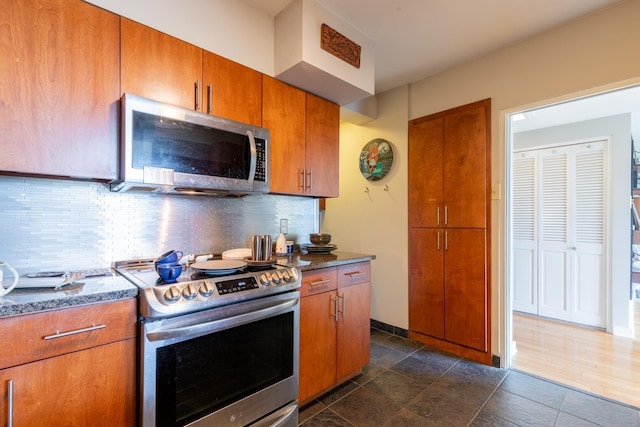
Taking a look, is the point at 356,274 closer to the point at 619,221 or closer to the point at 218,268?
the point at 218,268

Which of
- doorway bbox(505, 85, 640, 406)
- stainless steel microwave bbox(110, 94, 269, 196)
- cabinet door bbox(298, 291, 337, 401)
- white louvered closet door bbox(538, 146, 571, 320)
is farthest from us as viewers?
white louvered closet door bbox(538, 146, 571, 320)

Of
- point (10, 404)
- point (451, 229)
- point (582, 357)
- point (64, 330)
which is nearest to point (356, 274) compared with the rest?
point (451, 229)

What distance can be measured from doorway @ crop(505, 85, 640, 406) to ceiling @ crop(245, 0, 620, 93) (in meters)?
0.63

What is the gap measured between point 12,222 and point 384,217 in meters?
2.90

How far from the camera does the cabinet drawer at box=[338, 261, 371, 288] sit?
206cm

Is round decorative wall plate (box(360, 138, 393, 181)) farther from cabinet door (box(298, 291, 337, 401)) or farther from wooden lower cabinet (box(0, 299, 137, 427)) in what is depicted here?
wooden lower cabinet (box(0, 299, 137, 427))

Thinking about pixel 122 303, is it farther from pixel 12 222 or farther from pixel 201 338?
pixel 12 222

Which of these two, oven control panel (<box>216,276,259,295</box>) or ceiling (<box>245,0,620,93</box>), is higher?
ceiling (<box>245,0,620,93</box>)

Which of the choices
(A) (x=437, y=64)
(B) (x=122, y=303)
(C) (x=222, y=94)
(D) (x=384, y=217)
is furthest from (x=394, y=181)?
(B) (x=122, y=303)

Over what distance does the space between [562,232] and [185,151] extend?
423 centimetres

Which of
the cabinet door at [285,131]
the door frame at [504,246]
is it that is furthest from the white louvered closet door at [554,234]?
the cabinet door at [285,131]

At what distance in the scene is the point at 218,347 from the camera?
1.36 m

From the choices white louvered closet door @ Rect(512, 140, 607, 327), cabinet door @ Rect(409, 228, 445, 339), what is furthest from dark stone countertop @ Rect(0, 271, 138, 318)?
white louvered closet door @ Rect(512, 140, 607, 327)

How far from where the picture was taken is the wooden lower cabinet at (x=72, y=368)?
36.7 inches
